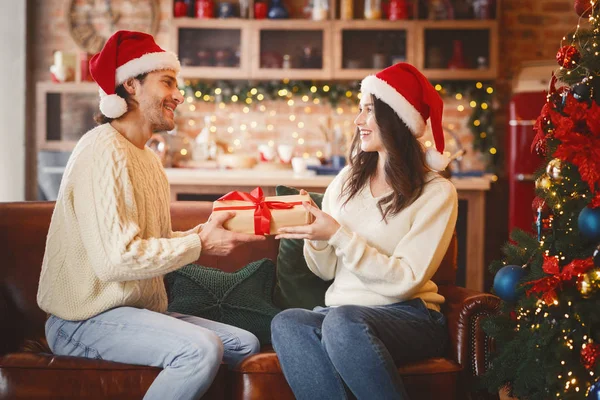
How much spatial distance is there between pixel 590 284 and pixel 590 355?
19cm

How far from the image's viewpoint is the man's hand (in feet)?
Result: 7.51

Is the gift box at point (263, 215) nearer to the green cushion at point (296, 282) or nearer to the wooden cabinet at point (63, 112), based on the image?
the green cushion at point (296, 282)

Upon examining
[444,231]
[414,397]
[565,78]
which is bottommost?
[414,397]

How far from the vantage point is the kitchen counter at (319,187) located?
502cm

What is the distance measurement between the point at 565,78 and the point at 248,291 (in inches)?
49.7

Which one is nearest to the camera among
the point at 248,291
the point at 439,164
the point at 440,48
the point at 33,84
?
the point at 439,164

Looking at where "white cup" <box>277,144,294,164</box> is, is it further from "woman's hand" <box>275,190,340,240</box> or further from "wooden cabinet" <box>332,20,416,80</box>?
"woman's hand" <box>275,190,340,240</box>

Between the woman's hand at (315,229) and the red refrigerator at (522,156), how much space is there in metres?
3.27

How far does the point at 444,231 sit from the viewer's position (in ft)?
7.85

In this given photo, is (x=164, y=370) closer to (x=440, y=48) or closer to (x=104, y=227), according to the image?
(x=104, y=227)

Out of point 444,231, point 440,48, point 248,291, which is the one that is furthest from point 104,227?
point 440,48

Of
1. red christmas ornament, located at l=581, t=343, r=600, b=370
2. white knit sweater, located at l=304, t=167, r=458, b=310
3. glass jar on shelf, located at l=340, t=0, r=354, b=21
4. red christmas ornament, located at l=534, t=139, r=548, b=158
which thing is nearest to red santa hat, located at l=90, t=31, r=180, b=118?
white knit sweater, located at l=304, t=167, r=458, b=310

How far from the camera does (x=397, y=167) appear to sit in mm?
2510

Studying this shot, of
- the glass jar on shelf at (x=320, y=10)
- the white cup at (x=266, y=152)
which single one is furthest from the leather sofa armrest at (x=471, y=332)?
the glass jar on shelf at (x=320, y=10)
